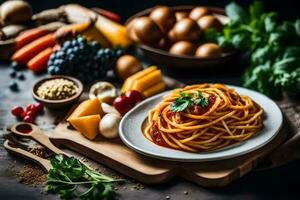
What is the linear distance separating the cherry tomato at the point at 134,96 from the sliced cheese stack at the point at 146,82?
0.11m

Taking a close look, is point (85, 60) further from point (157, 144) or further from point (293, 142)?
point (293, 142)

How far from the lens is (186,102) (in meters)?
3.36

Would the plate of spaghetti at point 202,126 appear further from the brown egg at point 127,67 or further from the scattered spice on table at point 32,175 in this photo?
the brown egg at point 127,67

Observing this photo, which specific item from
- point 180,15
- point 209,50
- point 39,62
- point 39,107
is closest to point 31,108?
point 39,107

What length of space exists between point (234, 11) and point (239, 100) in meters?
1.05

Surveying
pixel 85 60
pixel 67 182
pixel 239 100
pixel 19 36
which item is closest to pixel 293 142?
pixel 239 100

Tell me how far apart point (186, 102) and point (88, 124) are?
549mm

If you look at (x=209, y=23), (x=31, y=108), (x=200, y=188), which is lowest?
(x=200, y=188)

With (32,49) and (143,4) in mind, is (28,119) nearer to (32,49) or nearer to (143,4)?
(32,49)

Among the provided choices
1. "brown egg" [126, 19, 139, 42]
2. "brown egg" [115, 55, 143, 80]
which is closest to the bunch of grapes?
"brown egg" [115, 55, 143, 80]

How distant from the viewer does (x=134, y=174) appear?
325 cm

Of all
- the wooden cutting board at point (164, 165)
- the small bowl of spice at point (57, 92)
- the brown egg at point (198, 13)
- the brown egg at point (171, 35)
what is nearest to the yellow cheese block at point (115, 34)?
the brown egg at point (171, 35)

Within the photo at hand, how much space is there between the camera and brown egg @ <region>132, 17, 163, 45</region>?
14.3 feet

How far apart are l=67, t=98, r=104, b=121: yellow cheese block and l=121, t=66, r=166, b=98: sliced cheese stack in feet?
1.22
